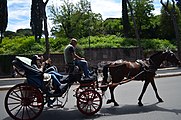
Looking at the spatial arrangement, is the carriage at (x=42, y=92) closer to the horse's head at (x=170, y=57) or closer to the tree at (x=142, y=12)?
the horse's head at (x=170, y=57)

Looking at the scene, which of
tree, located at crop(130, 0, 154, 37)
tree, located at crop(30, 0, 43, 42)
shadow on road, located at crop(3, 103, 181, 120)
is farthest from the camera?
tree, located at crop(130, 0, 154, 37)

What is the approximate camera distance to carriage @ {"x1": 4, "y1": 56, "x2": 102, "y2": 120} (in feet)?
27.4

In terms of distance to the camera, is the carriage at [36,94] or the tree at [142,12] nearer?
the carriage at [36,94]

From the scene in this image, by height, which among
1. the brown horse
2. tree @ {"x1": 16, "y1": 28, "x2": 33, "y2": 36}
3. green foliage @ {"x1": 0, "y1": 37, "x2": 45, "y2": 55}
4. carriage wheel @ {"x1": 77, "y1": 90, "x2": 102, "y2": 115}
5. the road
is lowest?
the road

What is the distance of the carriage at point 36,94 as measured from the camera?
8.36 meters

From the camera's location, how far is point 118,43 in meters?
33.4

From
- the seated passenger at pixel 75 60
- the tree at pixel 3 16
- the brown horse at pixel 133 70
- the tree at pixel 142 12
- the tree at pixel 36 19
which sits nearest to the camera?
the seated passenger at pixel 75 60

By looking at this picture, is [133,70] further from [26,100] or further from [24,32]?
[24,32]

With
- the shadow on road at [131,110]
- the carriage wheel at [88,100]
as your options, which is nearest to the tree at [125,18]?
the shadow on road at [131,110]

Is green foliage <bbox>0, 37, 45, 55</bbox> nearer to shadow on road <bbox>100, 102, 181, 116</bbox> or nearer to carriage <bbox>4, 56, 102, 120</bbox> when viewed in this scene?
shadow on road <bbox>100, 102, 181, 116</bbox>

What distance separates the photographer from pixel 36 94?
329 inches

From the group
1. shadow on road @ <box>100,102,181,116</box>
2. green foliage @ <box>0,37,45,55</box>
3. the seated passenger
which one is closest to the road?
shadow on road @ <box>100,102,181,116</box>

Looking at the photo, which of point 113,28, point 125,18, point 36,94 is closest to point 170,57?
point 36,94

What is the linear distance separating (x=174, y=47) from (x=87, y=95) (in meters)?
27.9
